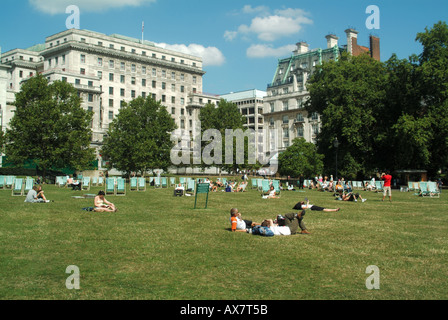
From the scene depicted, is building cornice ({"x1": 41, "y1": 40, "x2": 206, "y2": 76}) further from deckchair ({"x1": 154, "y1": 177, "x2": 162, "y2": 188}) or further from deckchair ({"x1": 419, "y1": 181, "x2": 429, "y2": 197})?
deckchair ({"x1": 419, "y1": 181, "x2": 429, "y2": 197})

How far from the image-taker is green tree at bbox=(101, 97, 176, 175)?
6575cm

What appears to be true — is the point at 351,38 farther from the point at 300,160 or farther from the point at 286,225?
the point at 286,225

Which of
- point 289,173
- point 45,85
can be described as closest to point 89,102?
point 45,85

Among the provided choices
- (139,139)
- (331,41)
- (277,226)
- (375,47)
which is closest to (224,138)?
(139,139)

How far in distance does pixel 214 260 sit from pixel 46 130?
2092 inches

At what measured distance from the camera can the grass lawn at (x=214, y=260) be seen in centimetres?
610

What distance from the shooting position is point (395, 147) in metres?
46.9

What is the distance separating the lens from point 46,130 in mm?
55594

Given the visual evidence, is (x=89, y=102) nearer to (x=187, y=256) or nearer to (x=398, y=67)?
(x=398, y=67)

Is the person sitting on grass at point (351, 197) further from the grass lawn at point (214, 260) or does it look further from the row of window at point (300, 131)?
the row of window at point (300, 131)

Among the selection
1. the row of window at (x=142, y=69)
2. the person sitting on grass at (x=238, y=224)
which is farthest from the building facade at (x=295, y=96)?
the person sitting on grass at (x=238, y=224)

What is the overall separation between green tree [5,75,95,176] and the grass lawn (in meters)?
44.2

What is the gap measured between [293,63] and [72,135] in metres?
62.4

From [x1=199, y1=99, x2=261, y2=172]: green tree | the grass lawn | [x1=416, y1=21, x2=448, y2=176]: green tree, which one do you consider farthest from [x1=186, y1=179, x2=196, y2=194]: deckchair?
[x1=199, y1=99, x2=261, y2=172]: green tree
